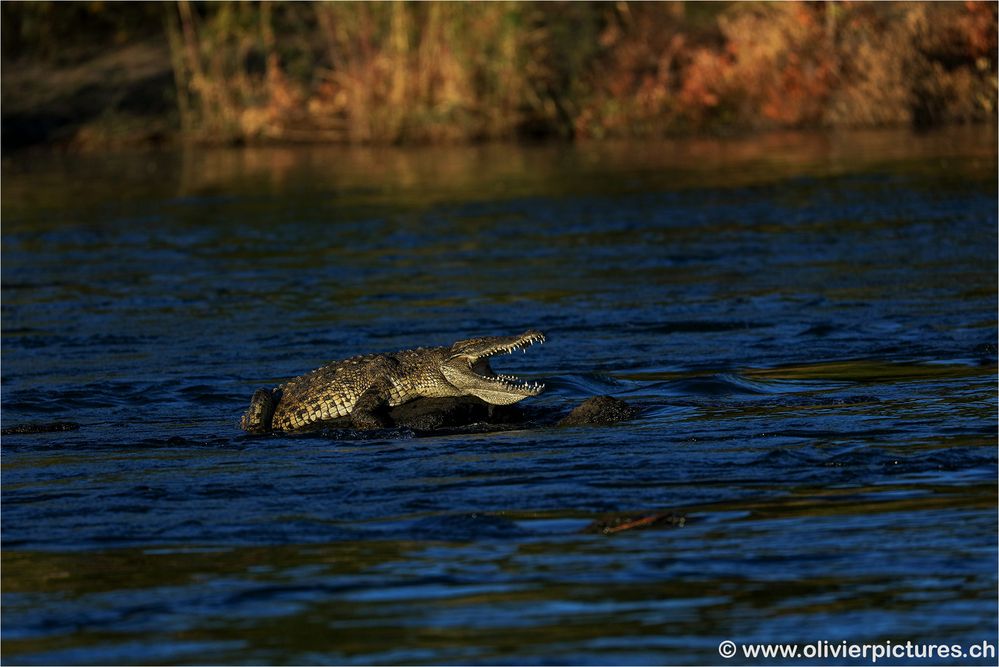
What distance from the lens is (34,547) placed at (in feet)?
22.5

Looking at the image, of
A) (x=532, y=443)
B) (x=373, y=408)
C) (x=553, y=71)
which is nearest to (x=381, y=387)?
(x=373, y=408)

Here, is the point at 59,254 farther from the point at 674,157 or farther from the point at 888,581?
the point at 888,581

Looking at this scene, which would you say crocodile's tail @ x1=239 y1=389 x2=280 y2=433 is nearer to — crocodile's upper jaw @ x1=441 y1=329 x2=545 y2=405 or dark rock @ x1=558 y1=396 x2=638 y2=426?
crocodile's upper jaw @ x1=441 y1=329 x2=545 y2=405

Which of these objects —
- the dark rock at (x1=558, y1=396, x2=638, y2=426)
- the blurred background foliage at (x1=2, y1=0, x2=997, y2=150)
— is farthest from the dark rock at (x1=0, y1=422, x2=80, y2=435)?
the blurred background foliage at (x1=2, y1=0, x2=997, y2=150)

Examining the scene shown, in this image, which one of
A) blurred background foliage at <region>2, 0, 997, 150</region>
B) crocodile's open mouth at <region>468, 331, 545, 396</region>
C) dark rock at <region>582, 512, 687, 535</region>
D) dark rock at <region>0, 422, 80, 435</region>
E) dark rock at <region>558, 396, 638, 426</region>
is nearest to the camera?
dark rock at <region>582, 512, 687, 535</region>

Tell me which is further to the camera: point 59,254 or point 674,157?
point 674,157

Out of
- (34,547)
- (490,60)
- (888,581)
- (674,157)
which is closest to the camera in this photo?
(888,581)

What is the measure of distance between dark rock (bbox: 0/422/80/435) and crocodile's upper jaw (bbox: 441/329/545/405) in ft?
7.14

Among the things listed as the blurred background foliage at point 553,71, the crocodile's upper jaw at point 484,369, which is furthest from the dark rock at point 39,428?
the blurred background foliage at point 553,71

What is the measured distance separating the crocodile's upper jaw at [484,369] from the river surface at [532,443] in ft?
1.46

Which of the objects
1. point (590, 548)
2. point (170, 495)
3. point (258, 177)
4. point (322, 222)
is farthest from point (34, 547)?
point (258, 177)

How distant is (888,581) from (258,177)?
19.7 m

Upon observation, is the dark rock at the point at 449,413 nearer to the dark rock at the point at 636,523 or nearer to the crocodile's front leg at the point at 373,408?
the crocodile's front leg at the point at 373,408

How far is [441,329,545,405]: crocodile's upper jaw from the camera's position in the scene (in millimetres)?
9109
